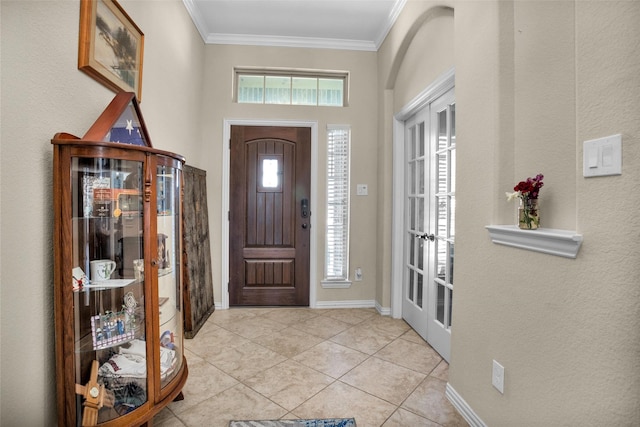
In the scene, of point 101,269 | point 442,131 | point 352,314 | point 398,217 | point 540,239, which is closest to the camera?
point 540,239

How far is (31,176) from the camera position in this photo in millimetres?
1194

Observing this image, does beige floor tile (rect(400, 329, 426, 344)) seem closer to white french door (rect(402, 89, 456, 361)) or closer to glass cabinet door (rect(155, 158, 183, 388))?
white french door (rect(402, 89, 456, 361))

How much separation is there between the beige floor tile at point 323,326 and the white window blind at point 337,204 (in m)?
0.52

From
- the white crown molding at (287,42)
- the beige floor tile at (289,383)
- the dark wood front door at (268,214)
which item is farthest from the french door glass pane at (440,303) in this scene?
the white crown molding at (287,42)

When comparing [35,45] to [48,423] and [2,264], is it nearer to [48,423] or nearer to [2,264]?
[2,264]

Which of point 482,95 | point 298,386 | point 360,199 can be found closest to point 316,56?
point 360,199

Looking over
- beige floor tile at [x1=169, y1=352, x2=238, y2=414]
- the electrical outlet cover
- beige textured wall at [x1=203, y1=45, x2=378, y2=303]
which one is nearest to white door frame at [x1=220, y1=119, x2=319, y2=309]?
beige textured wall at [x1=203, y1=45, x2=378, y2=303]

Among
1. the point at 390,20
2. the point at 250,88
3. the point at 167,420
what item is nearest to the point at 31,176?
the point at 167,420

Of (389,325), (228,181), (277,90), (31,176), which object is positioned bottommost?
(389,325)

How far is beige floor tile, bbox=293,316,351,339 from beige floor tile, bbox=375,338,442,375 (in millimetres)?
514

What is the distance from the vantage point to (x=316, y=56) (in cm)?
345

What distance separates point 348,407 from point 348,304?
1.76 meters

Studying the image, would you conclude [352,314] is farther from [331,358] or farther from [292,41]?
[292,41]

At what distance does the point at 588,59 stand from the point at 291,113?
276cm
